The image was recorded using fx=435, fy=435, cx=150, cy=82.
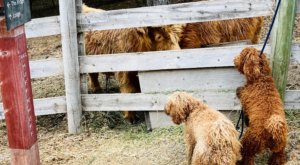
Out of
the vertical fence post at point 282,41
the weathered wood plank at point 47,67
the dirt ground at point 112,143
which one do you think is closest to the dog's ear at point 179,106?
the dirt ground at point 112,143

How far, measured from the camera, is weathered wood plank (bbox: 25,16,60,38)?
5609 mm

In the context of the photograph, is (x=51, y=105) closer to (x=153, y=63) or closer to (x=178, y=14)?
(x=153, y=63)

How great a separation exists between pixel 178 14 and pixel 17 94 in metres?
2.38

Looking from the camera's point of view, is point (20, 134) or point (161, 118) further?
point (161, 118)

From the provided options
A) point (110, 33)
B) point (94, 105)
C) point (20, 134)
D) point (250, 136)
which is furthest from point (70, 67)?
point (250, 136)

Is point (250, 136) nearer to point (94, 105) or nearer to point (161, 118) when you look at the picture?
point (161, 118)

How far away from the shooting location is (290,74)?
6.89 metres

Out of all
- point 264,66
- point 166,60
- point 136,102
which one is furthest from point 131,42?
point 264,66

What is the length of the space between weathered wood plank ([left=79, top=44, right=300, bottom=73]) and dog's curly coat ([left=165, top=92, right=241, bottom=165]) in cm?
95

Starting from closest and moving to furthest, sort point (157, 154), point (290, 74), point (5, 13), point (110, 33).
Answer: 1. point (5, 13)
2. point (157, 154)
3. point (110, 33)
4. point (290, 74)

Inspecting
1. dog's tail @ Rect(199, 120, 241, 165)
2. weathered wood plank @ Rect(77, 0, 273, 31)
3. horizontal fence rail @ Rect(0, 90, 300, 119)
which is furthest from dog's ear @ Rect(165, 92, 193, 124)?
weathered wood plank @ Rect(77, 0, 273, 31)

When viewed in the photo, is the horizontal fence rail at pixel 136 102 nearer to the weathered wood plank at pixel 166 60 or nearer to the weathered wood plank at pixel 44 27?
the weathered wood plank at pixel 166 60

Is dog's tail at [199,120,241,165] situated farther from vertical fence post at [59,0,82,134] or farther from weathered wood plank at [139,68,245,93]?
vertical fence post at [59,0,82,134]

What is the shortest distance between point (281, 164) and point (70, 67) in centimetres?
286
